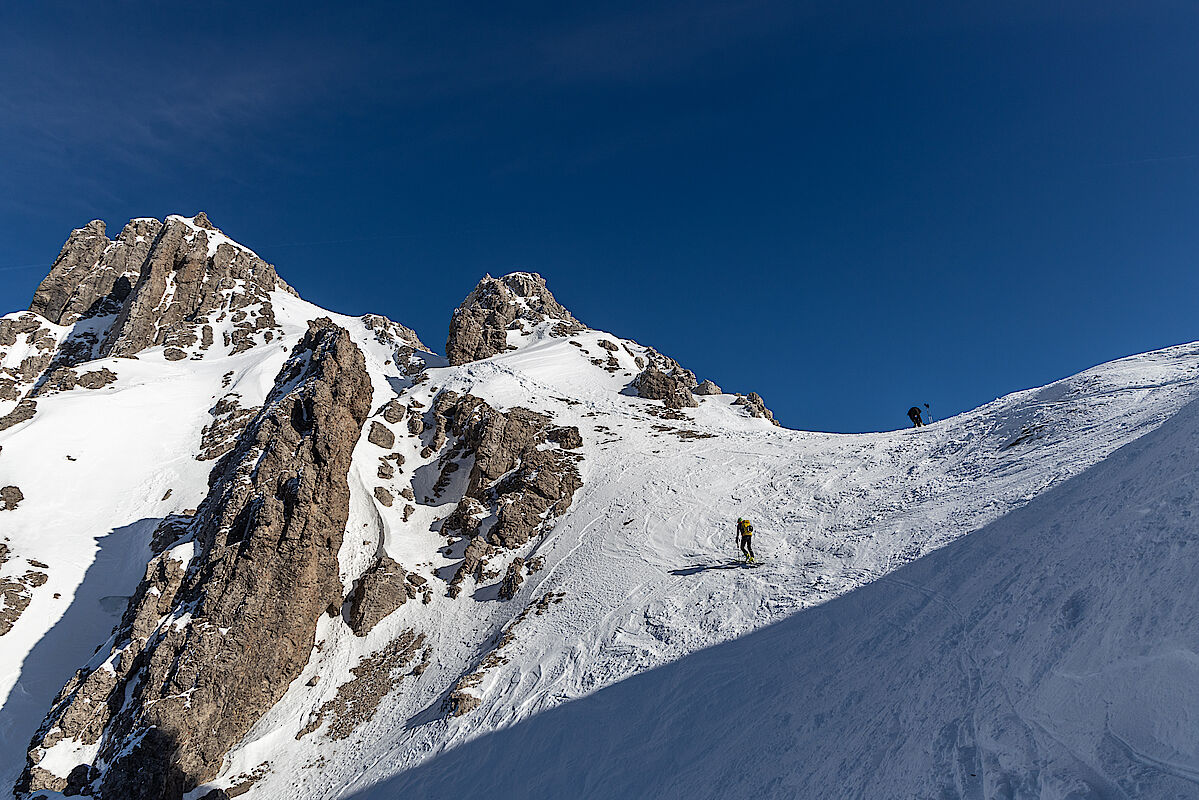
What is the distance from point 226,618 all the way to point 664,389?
33.6 metres

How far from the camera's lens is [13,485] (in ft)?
132

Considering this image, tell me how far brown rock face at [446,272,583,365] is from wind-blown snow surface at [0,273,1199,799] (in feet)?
61.2

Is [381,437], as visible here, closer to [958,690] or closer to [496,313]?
[958,690]

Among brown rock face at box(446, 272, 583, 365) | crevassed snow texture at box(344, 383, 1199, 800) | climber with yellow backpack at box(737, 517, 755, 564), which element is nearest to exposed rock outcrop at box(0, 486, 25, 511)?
brown rock face at box(446, 272, 583, 365)

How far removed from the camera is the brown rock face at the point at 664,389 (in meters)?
46.6

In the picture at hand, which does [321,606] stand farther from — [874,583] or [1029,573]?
[1029,573]

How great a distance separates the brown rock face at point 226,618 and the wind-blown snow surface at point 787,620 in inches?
60.8

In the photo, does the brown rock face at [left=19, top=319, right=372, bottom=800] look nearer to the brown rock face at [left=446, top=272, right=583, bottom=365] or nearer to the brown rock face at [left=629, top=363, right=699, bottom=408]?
the brown rock face at [left=629, top=363, right=699, bottom=408]

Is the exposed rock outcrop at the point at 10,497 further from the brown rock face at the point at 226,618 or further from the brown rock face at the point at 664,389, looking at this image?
the brown rock face at the point at 664,389

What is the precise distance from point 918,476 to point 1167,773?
19100 mm

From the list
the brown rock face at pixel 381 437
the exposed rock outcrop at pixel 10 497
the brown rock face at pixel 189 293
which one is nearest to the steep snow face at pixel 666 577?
the brown rock face at pixel 381 437

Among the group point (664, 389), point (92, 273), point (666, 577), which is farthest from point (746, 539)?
point (92, 273)

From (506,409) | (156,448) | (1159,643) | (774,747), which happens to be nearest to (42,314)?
(156,448)

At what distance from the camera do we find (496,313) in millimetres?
76000
